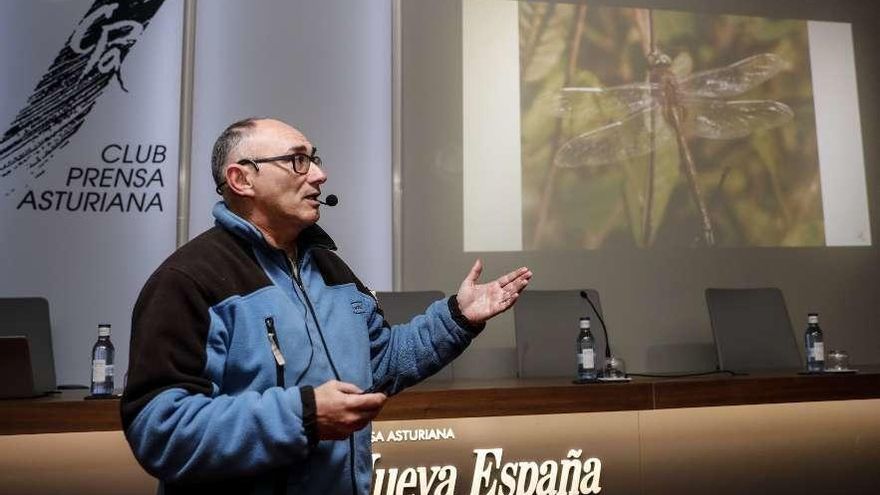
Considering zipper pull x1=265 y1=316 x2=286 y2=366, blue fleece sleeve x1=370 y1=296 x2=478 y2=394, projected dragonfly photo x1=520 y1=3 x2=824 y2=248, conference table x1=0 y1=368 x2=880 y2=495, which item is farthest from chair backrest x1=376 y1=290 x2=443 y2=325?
zipper pull x1=265 y1=316 x2=286 y2=366

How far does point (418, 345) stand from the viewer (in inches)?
52.2

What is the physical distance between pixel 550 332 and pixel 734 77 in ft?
5.98

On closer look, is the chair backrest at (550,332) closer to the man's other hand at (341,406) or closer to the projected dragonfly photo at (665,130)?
the projected dragonfly photo at (665,130)

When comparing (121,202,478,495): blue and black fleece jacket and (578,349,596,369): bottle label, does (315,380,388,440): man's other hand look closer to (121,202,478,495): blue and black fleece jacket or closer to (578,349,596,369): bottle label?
(121,202,478,495): blue and black fleece jacket

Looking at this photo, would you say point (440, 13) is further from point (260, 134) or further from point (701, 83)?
point (260, 134)

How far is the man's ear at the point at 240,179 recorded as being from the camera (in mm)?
1227

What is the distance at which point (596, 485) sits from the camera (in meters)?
2.29

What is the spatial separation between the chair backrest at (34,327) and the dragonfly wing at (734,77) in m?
3.09

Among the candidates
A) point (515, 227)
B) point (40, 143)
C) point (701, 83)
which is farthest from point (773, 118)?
point (40, 143)

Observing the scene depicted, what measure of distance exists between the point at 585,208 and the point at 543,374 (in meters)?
1.02

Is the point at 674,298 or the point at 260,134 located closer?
the point at 260,134

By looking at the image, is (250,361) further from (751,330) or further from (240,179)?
(751,330)

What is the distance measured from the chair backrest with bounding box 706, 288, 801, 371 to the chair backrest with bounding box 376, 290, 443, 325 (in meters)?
1.23

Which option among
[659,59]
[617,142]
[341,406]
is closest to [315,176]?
[341,406]
